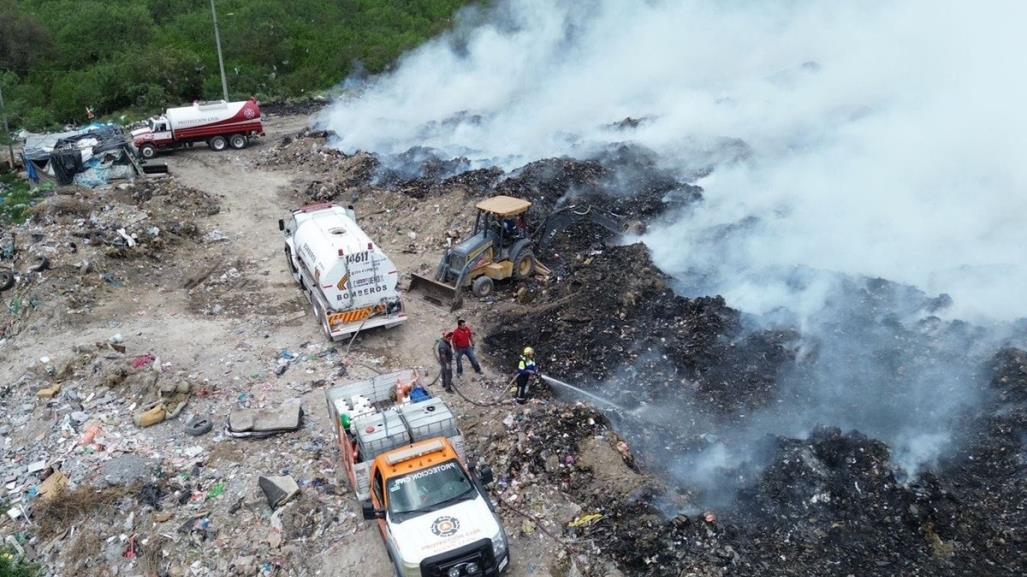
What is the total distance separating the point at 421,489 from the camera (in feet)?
27.8

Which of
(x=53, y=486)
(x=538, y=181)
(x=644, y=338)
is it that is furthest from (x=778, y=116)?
(x=53, y=486)

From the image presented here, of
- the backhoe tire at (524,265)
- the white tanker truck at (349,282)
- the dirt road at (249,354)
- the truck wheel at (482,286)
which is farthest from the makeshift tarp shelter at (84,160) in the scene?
the backhoe tire at (524,265)

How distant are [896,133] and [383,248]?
43.3 ft

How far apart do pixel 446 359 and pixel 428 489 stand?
3.80 metres

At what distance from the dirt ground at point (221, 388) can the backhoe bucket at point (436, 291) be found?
24cm

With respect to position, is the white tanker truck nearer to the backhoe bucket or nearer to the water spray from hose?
the backhoe bucket

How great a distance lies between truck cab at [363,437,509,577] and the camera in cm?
788

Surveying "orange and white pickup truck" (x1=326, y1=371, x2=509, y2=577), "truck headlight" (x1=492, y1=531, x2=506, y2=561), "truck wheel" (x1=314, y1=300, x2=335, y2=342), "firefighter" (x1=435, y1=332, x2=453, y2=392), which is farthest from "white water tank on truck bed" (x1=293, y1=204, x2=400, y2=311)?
"truck headlight" (x1=492, y1=531, x2=506, y2=561)

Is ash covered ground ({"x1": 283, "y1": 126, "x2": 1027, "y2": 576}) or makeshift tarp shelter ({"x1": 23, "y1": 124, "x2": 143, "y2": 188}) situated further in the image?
makeshift tarp shelter ({"x1": 23, "y1": 124, "x2": 143, "y2": 188})

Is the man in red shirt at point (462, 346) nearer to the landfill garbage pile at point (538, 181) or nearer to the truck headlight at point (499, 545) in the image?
the truck headlight at point (499, 545)

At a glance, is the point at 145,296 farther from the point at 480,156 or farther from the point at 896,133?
the point at 896,133

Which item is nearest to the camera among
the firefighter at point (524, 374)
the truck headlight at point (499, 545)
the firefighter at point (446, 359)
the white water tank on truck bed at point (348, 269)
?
the truck headlight at point (499, 545)

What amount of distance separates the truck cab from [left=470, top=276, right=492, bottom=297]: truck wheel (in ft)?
21.1

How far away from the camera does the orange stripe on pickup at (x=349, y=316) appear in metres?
13.7
